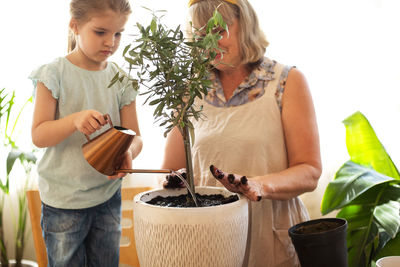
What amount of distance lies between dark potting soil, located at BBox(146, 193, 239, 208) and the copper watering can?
0.23ft

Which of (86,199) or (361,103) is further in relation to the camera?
(361,103)

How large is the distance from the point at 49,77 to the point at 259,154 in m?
0.67

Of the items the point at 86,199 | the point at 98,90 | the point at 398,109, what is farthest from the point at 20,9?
the point at 398,109

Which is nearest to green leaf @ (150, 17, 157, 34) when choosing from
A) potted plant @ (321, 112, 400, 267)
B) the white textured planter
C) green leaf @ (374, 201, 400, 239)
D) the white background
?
the white textured planter

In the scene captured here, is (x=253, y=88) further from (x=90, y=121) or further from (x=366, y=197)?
(x=366, y=197)

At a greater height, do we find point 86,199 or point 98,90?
point 98,90

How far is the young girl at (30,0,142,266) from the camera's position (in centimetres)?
132

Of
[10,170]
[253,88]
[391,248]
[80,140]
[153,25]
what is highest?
[153,25]

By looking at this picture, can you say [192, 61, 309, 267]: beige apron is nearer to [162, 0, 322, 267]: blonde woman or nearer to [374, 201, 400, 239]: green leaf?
[162, 0, 322, 267]: blonde woman

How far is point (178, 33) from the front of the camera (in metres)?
0.90

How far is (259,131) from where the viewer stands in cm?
134

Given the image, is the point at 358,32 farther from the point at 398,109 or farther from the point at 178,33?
the point at 178,33

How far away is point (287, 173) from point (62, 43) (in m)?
1.86


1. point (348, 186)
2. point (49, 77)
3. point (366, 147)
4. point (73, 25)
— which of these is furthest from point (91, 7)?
point (366, 147)
